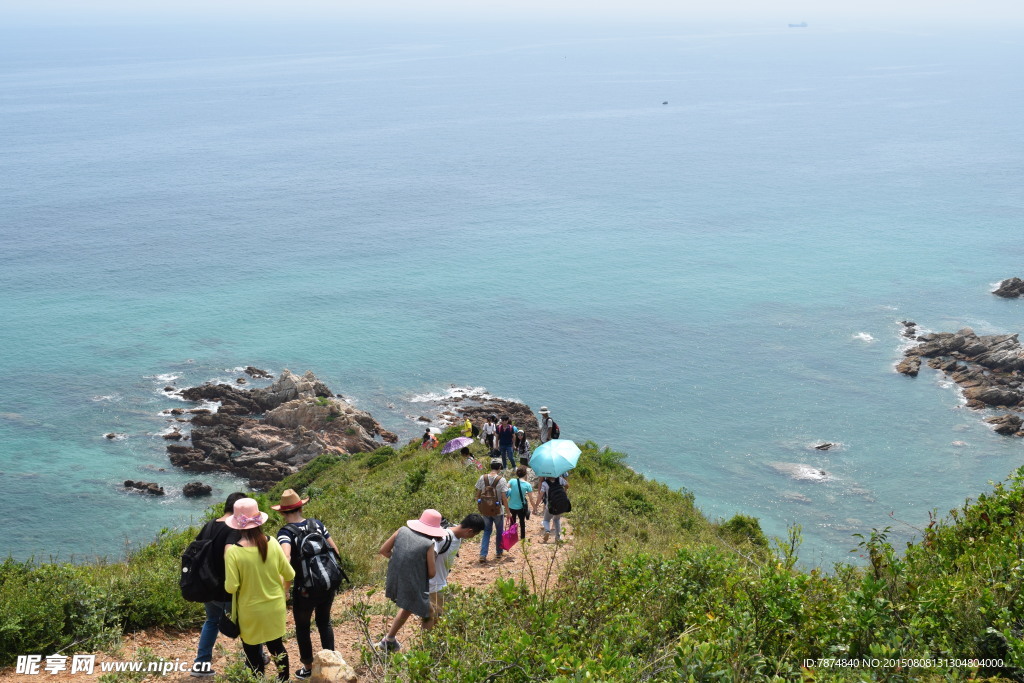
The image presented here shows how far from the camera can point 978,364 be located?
54188 millimetres

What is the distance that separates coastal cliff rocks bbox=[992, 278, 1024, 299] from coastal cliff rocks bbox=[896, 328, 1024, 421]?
12051 millimetres

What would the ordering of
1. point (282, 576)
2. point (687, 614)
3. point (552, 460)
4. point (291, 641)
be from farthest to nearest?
point (552, 460)
point (291, 641)
point (687, 614)
point (282, 576)

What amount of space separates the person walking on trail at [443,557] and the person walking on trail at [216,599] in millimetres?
2003

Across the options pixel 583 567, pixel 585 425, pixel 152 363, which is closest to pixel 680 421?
pixel 585 425

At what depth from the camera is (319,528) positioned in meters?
8.70

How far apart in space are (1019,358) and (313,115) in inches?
5112

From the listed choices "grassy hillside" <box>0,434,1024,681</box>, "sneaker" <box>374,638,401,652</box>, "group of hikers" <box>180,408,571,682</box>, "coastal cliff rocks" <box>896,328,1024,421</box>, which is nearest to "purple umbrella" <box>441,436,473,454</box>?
"grassy hillside" <box>0,434,1024,681</box>

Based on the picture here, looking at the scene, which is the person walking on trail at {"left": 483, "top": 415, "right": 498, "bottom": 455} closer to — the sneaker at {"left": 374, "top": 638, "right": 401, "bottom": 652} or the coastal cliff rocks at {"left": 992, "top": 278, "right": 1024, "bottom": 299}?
the sneaker at {"left": 374, "top": 638, "right": 401, "bottom": 652}

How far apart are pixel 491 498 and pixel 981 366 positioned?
163 feet

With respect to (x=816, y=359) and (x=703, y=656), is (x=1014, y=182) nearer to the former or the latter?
(x=816, y=359)

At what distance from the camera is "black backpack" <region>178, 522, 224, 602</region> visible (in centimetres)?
833

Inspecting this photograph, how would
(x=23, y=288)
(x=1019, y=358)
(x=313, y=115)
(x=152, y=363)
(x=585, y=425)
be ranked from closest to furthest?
(x=585, y=425)
(x=1019, y=358)
(x=152, y=363)
(x=23, y=288)
(x=313, y=115)

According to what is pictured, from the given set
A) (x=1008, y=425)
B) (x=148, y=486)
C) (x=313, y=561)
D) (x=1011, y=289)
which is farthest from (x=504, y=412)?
(x=1011, y=289)

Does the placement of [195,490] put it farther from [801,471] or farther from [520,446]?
[801,471]
